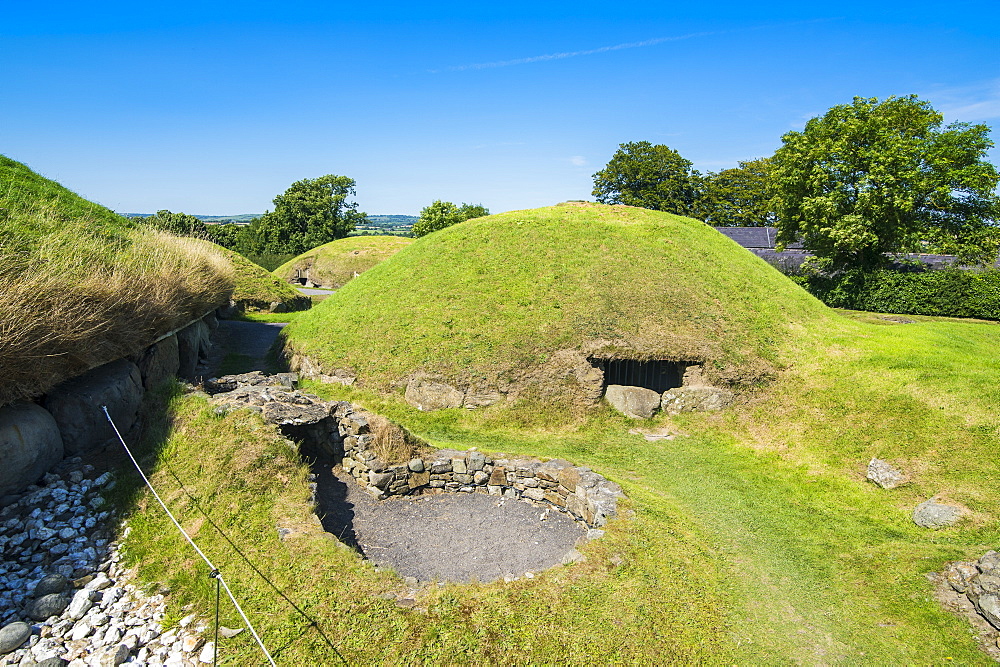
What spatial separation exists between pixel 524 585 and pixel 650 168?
55933 millimetres

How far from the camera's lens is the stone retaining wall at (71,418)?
8055mm

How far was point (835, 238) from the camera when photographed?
92.3 feet

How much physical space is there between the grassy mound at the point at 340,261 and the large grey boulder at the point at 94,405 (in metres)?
32.9

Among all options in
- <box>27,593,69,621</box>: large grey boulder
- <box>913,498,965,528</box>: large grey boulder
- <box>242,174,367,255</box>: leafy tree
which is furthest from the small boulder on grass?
<box>242,174,367,255</box>: leafy tree

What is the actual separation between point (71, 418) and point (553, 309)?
11.3 m

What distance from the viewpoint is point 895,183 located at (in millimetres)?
26234

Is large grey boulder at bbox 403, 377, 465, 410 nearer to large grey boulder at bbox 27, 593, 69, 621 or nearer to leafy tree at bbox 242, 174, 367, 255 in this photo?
large grey boulder at bbox 27, 593, 69, 621

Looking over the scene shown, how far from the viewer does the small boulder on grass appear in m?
10.5

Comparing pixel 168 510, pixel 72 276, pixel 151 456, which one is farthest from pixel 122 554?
pixel 72 276

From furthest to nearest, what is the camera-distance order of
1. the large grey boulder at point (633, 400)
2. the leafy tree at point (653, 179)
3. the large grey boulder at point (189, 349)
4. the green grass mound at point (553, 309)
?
1. the leafy tree at point (653, 179)
2. the large grey boulder at point (189, 349)
3. the green grass mound at point (553, 309)
4. the large grey boulder at point (633, 400)

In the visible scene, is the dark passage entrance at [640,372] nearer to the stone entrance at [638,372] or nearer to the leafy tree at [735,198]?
the stone entrance at [638,372]

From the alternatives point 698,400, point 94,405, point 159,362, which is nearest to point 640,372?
point 698,400

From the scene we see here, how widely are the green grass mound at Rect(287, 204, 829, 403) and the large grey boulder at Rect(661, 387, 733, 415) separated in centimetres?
45

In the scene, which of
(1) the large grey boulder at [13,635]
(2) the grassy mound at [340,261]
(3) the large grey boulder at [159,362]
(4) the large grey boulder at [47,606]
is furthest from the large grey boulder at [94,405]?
(2) the grassy mound at [340,261]
